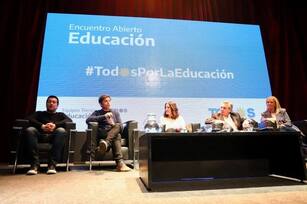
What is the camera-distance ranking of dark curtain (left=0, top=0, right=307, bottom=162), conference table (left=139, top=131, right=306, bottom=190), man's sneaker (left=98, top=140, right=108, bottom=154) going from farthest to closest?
dark curtain (left=0, top=0, right=307, bottom=162), man's sneaker (left=98, top=140, right=108, bottom=154), conference table (left=139, top=131, right=306, bottom=190)

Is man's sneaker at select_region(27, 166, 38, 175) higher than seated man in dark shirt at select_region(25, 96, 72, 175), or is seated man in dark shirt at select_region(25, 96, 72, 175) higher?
seated man in dark shirt at select_region(25, 96, 72, 175)

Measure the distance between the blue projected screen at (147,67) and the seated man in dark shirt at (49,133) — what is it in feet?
2.02

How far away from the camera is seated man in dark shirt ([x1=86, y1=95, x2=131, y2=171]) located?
3248 mm

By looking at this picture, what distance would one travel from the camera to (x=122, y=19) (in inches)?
182

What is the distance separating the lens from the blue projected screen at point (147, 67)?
4.18 metres

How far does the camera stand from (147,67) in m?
4.42

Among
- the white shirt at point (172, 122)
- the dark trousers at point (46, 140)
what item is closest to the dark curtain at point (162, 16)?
Result: the dark trousers at point (46, 140)

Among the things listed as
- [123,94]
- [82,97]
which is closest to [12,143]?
[82,97]

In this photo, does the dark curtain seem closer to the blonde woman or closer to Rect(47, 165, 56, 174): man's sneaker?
Rect(47, 165, 56, 174): man's sneaker

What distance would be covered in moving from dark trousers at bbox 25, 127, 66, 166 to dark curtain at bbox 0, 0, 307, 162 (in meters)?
1.42

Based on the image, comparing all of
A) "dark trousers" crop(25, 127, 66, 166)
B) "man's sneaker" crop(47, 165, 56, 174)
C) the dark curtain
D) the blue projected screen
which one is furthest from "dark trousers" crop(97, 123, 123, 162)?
the dark curtain

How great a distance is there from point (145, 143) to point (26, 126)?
1.70 m

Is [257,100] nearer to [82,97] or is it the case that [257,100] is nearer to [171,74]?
[171,74]

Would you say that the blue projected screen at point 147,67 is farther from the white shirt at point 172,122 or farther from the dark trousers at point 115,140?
the white shirt at point 172,122
